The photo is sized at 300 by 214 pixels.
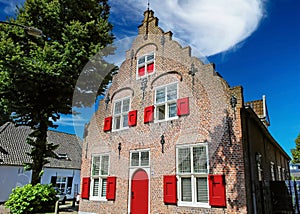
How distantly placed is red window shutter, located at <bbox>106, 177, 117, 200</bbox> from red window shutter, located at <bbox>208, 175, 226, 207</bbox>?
4389 mm

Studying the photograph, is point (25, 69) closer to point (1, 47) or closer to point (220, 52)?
point (1, 47)

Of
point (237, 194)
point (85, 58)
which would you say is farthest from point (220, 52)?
point (85, 58)

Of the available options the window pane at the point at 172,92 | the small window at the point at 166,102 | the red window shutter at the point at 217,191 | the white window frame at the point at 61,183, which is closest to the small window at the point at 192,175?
the red window shutter at the point at 217,191

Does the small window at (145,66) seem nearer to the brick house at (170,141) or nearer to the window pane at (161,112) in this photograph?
the brick house at (170,141)

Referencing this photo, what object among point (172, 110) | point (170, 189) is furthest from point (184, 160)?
point (172, 110)

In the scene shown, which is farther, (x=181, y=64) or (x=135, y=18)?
(x=135, y=18)

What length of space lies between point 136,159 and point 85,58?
6.44 meters

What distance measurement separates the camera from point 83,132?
12398 mm

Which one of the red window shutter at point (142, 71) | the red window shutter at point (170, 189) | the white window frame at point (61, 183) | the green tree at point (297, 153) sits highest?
the red window shutter at point (142, 71)

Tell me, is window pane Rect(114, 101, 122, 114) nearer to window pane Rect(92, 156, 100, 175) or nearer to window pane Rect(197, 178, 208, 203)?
window pane Rect(92, 156, 100, 175)

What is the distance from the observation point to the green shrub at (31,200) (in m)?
9.98

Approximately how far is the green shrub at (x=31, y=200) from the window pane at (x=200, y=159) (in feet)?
23.9

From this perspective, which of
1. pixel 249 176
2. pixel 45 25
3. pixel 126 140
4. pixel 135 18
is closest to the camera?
pixel 249 176

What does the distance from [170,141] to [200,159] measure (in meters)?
1.38
